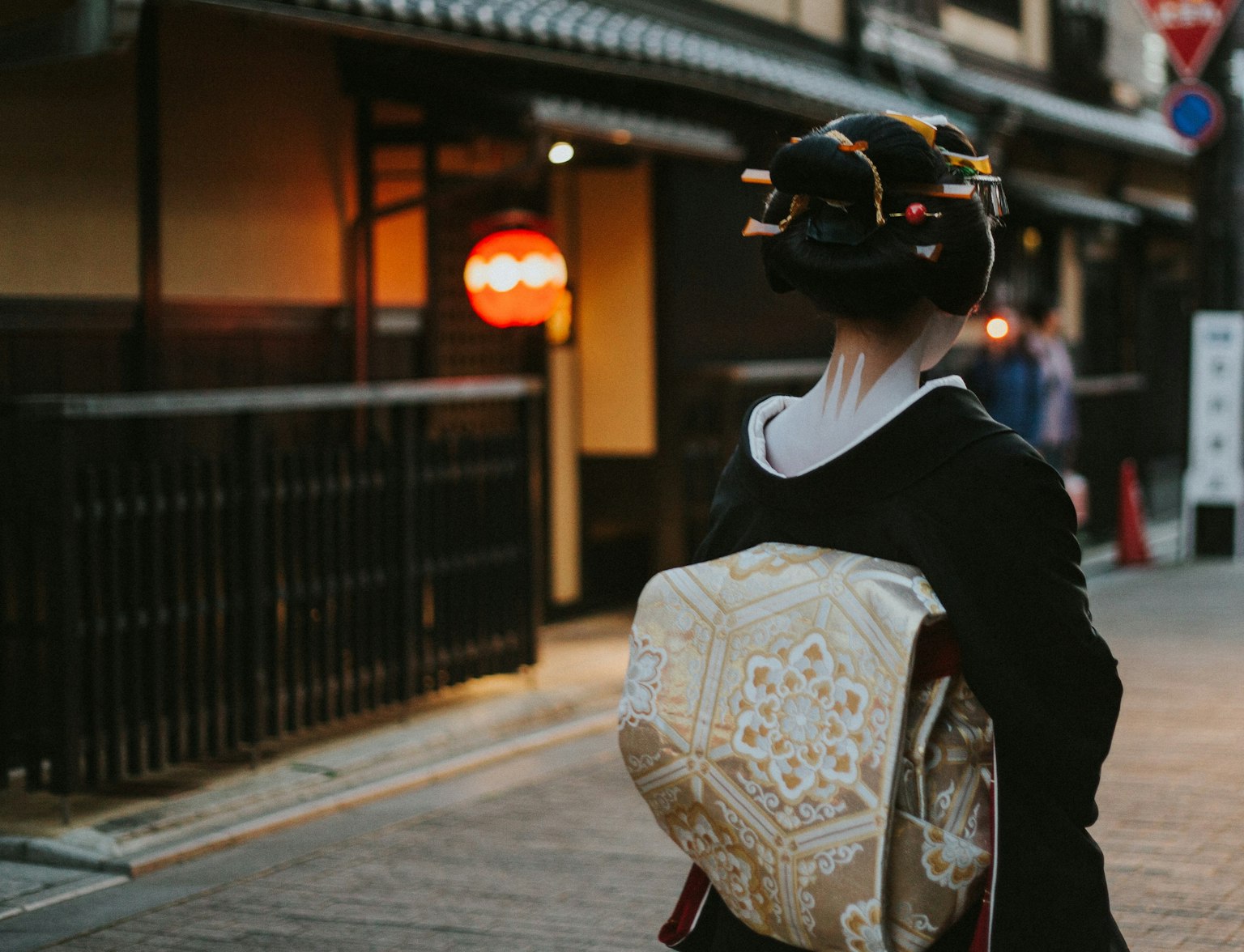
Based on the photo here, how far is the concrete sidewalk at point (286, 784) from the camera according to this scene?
6352 mm

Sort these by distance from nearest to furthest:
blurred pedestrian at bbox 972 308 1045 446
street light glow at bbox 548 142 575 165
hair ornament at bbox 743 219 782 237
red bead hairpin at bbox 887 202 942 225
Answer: red bead hairpin at bbox 887 202 942 225
hair ornament at bbox 743 219 782 237
street light glow at bbox 548 142 575 165
blurred pedestrian at bbox 972 308 1045 446

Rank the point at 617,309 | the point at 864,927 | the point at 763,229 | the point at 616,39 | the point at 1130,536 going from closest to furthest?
the point at 864,927 < the point at 763,229 < the point at 616,39 < the point at 617,309 < the point at 1130,536

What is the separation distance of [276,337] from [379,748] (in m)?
2.43

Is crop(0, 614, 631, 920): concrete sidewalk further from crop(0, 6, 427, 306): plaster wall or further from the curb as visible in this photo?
crop(0, 6, 427, 306): plaster wall

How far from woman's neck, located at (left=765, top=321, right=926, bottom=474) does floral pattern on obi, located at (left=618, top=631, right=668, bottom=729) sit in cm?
37

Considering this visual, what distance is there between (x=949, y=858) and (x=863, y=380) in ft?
2.52

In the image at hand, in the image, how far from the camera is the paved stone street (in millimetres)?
5473

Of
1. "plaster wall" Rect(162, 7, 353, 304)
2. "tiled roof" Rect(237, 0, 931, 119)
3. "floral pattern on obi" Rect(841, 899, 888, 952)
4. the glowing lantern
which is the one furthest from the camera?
the glowing lantern

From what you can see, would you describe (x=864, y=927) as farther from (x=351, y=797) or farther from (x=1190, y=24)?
(x=1190, y=24)

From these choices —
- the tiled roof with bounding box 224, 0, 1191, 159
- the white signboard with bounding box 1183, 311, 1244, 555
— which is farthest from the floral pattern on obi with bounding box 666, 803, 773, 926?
the white signboard with bounding box 1183, 311, 1244, 555

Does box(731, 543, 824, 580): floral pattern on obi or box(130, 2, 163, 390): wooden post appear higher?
box(130, 2, 163, 390): wooden post

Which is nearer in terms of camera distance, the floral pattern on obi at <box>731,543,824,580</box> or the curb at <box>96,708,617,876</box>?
the floral pattern on obi at <box>731,543,824,580</box>

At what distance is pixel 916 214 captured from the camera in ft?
8.59

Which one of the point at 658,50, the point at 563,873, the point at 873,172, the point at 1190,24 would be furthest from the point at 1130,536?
the point at 873,172
